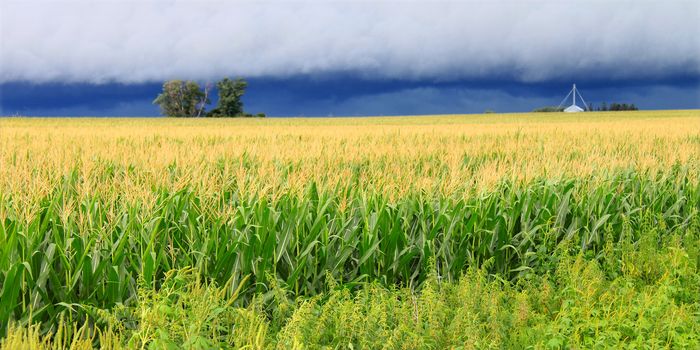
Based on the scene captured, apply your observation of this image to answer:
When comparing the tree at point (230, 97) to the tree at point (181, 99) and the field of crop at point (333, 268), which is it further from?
the field of crop at point (333, 268)

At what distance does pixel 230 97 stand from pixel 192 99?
6.02 meters

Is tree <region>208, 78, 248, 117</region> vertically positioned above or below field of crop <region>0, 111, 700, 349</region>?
above

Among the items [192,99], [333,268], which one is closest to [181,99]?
[192,99]

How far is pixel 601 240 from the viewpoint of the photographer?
22.4ft

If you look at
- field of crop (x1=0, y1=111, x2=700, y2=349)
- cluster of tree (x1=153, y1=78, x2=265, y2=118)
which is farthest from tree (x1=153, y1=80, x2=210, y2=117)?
field of crop (x1=0, y1=111, x2=700, y2=349)

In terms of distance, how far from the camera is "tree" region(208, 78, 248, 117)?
9275cm

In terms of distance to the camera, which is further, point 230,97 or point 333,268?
point 230,97

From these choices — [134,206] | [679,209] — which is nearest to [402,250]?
[134,206]

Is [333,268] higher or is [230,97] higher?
[230,97]

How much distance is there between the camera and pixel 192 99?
301 feet

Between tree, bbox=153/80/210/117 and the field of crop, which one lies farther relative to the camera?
tree, bbox=153/80/210/117

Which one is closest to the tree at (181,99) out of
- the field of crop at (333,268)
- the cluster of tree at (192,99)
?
the cluster of tree at (192,99)

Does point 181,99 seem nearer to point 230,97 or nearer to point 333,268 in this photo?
point 230,97

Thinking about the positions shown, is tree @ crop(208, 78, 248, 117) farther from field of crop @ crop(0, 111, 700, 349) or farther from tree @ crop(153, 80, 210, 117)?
field of crop @ crop(0, 111, 700, 349)
